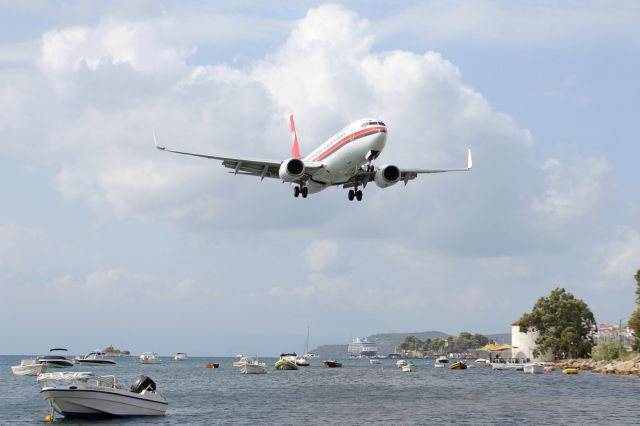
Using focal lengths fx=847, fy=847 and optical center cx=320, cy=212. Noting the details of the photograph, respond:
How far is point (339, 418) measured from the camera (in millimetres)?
70125

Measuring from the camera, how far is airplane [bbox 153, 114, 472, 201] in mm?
65062

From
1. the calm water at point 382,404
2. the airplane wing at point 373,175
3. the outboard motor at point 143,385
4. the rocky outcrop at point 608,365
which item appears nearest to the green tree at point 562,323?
the rocky outcrop at point 608,365

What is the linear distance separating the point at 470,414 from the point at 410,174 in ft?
70.8

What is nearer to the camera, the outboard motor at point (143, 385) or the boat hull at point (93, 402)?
the boat hull at point (93, 402)

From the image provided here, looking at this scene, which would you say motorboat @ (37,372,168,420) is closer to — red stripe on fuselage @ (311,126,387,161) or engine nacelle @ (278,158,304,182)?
engine nacelle @ (278,158,304,182)

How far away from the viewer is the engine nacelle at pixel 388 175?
6962 centimetres

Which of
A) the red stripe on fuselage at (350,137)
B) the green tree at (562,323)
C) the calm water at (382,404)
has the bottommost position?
the calm water at (382,404)

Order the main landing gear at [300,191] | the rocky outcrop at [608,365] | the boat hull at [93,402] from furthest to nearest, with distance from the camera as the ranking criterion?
the rocky outcrop at [608,365]
the main landing gear at [300,191]
the boat hull at [93,402]

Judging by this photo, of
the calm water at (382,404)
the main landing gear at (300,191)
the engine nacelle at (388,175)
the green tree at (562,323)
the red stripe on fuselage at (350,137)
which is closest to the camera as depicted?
the red stripe on fuselage at (350,137)

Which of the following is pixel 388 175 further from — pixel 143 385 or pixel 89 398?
pixel 89 398

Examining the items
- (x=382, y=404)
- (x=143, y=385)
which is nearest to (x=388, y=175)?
(x=143, y=385)

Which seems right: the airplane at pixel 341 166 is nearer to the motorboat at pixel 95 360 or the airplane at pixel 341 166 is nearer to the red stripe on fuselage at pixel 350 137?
the red stripe on fuselage at pixel 350 137

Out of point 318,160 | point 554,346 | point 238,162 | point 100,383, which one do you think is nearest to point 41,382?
point 100,383

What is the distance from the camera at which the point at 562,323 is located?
18412cm
